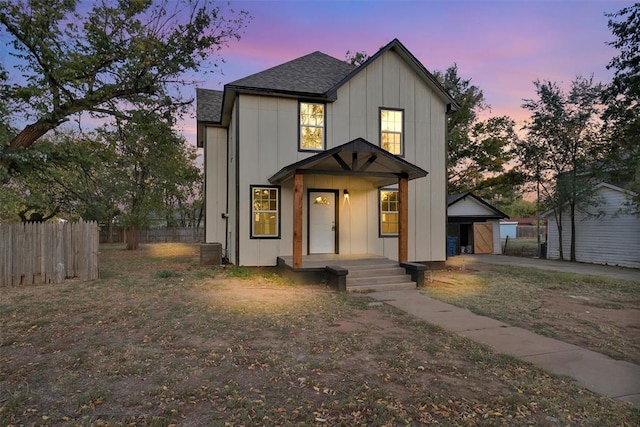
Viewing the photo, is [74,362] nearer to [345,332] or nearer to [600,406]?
[345,332]

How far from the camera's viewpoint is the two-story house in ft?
35.0

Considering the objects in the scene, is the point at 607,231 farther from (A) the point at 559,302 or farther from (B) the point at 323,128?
(B) the point at 323,128

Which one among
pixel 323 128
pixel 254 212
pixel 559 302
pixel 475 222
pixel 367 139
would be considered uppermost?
pixel 323 128

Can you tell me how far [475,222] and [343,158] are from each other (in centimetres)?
1526

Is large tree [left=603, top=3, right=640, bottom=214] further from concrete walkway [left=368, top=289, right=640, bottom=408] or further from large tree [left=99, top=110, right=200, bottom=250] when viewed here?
large tree [left=99, top=110, right=200, bottom=250]

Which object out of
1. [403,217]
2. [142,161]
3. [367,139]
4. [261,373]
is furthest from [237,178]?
[261,373]

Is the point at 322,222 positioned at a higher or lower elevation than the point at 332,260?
higher

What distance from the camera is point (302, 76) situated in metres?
11.8

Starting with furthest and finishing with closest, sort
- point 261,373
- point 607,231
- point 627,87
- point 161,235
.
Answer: point 161,235, point 607,231, point 627,87, point 261,373

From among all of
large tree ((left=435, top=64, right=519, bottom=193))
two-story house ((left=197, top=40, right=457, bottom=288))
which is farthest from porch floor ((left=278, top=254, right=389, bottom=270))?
large tree ((left=435, top=64, right=519, bottom=193))

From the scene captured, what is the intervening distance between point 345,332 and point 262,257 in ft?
19.6

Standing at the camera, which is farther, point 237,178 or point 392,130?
point 392,130

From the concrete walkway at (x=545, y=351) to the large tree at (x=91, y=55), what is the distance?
410 inches

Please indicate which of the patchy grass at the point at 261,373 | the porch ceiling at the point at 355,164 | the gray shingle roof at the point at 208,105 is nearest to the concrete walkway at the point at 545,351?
the patchy grass at the point at 261,373
